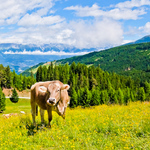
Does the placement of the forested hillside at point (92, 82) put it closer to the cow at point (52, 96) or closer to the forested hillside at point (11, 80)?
the forested hillside at point (11, 80)

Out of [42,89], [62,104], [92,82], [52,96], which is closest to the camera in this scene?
[52,96]

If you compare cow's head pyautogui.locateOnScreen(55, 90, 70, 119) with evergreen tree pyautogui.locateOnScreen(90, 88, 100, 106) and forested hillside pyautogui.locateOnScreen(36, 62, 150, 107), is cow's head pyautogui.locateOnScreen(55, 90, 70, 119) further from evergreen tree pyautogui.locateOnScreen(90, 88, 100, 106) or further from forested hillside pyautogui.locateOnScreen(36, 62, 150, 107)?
forested hillside pyautogui.locateOnScreen(36, 62, 150, 107)

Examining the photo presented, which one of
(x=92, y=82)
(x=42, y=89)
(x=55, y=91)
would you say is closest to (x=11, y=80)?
(x=92, y=82)

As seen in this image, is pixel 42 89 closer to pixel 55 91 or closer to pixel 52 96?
pixel 55 91

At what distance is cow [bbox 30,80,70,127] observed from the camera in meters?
8.74

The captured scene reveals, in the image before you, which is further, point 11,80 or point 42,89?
point 11,80

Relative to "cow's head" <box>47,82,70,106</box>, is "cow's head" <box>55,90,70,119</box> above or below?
below

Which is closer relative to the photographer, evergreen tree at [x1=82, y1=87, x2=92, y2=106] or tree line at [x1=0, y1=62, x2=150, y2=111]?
evergreen tree at [x1=82, y1=87, x2=92, y2=106]

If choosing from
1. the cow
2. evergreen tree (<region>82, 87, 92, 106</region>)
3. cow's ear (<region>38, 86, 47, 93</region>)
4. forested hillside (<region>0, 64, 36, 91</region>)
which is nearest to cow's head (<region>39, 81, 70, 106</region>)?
the cow

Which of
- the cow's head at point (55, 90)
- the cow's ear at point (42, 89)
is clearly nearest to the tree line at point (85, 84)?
the cow's ear at point (42, 89)

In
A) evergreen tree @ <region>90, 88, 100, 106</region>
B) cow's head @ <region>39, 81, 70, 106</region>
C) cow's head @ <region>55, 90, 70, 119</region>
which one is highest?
cow's head @ <region>39, 81, 70, 106</region>

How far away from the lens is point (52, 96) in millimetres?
8609

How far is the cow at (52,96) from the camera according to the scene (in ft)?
28.7

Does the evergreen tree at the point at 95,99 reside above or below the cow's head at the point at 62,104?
below
